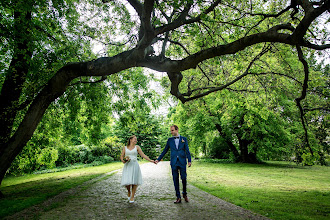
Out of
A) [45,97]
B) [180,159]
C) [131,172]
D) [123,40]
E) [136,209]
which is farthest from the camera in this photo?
[123,40]

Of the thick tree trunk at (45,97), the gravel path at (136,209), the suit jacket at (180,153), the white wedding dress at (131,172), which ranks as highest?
the thick tree trunk at (45,97)

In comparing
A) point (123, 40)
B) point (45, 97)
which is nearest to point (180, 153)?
point (45, 97)

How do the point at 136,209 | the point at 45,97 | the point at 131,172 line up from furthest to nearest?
the point at 45,97, the point at 131,172, the point at 136,209

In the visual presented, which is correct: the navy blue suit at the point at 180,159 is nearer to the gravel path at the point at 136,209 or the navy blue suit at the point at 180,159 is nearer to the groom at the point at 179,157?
the groom at the point at 179,157

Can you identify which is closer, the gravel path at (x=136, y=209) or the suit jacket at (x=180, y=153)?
the gravel path at (x=136, y=209)

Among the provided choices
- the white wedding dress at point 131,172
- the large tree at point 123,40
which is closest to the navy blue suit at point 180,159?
the white wedding dress at point 131,172

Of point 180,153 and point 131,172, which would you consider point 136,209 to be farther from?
point 180,153

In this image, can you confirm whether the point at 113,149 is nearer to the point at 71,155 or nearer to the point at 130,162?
the point at 71,155

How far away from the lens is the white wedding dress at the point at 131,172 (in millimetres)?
6177

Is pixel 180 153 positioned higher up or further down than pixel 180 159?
higher up

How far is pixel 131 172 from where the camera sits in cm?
623

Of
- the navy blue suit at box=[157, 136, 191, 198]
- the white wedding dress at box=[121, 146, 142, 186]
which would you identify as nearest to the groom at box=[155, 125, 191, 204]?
the navy blue suit at box=[157, 136, 191, 198]

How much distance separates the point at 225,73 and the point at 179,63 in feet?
15.1

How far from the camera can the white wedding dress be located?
618 centimetres
